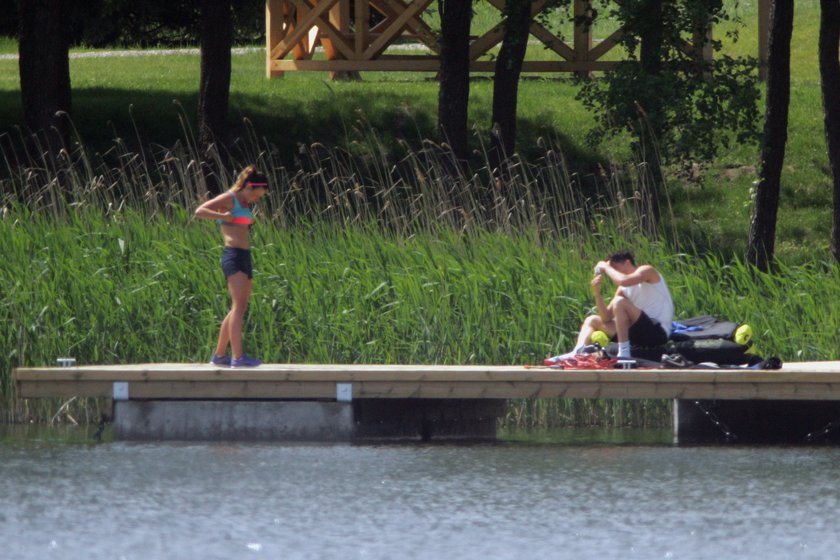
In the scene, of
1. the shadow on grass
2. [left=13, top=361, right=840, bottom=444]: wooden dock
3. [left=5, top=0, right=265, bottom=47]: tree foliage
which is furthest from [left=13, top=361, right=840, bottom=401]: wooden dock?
the shadow on grass

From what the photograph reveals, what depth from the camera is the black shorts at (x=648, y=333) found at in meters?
11.9

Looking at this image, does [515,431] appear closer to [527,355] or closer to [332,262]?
[527,355]

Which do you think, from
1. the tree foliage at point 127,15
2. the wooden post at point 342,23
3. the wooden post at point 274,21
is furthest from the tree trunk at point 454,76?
the wooden post at point 342,23

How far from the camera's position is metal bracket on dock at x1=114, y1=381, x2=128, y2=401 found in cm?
1155

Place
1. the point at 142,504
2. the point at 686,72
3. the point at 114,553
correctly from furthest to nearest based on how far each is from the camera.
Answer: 1. the point at 686,72
2. the point at 142,504
3. the point at 114,553

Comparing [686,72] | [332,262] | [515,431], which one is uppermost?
[686,72]

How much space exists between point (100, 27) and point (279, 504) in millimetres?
20198

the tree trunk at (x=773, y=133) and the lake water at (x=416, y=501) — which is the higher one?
the tree trunk at (x=773, y=133)

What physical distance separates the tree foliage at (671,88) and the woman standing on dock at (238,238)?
7.63 m

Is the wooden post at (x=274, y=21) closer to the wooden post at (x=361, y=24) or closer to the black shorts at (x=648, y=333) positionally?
the wooden post at (x=361, y=24)

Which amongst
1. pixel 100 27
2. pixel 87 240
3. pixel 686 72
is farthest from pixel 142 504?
pixel 100 27

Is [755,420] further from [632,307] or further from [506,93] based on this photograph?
[506,93]

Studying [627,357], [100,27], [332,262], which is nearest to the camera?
[627,357]

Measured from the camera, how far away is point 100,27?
28.4 metres
